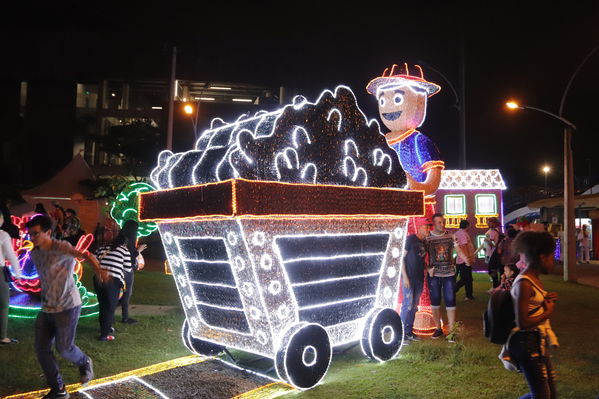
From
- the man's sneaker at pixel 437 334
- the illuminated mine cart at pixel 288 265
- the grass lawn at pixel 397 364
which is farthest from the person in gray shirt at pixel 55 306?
the man's sneaker at pixel 437 334

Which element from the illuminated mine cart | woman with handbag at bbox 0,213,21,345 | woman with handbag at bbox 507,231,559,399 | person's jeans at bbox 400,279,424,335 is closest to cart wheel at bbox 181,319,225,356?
the illuminated mine cart

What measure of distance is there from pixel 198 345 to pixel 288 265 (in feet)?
5.67

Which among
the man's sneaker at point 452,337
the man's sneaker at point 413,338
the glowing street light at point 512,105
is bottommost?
the man's sneaker at point 413,338

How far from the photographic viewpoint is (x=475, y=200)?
58.0 feet

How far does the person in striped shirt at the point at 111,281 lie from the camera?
6.88m

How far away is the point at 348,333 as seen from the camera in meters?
5.38

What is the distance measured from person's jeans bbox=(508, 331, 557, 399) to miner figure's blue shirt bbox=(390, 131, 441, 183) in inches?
147

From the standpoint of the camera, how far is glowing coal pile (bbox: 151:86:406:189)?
4.55 m

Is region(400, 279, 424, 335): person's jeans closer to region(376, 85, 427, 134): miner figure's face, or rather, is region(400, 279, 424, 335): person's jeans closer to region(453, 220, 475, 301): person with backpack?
region(453, 220, 475, 301): person with backpack

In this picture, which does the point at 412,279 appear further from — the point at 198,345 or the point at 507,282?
the point at 198,345

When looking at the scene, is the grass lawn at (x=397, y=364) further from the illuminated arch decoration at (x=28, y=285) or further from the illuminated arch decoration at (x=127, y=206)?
the illuminated arch decoration at (x=127, y=206)

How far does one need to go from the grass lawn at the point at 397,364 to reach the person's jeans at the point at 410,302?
32cm

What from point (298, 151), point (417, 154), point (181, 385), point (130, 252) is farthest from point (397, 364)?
point (130, 252)

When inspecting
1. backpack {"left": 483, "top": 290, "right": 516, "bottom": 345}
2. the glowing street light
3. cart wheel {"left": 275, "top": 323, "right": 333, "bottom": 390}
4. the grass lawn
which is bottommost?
the grass lawn
